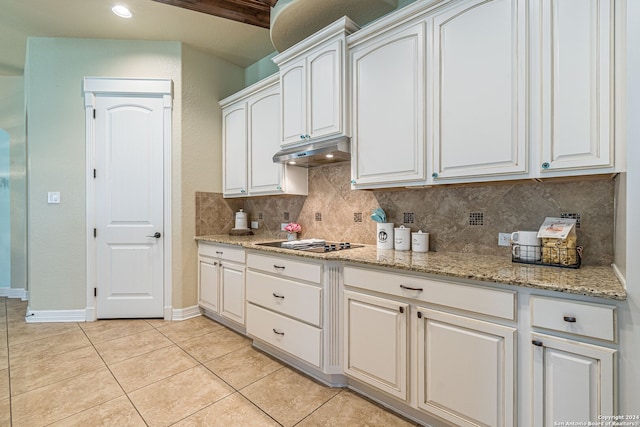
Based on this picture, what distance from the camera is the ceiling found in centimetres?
261

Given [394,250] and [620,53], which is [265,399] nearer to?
[394,250]

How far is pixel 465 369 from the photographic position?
139 cm

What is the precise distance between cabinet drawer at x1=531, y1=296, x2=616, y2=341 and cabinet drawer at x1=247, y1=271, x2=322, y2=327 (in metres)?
1.17

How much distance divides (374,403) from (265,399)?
26.1 inches

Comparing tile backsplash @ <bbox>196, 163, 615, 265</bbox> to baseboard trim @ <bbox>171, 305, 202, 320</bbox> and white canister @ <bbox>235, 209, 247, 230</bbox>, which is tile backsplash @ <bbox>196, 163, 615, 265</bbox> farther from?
baseboard trim @ <bbox>171, 305, 202, 320</bbox>

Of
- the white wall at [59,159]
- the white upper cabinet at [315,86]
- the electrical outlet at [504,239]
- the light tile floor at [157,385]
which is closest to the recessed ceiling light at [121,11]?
the white wall at [59,159]

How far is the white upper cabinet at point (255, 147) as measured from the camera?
284 cm

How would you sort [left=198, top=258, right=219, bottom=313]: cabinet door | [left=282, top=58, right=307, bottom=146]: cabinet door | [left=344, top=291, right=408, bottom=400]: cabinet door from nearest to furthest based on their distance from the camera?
[left=344, top=291, right=408, bottom=400]: cabinet door < [left=282, top=58, right=307, bottom=146]: cabinet door < [left=198, top=258, right=219, bottom=313]: cabinet door

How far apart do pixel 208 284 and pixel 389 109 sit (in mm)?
2431

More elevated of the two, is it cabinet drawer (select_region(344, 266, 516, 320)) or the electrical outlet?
the electrical outlet

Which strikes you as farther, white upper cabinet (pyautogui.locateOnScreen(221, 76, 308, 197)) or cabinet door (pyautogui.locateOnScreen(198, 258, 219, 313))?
cabinet door (pyautogui.locateOnScreen(198, 258, 219, 313))

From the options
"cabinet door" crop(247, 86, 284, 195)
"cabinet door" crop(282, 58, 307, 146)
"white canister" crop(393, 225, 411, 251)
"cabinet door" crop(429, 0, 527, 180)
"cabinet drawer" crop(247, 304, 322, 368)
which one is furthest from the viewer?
"cabinet door" crop(247, 86, 284, 195)

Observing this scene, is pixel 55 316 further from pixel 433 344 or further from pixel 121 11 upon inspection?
pixel 433 344

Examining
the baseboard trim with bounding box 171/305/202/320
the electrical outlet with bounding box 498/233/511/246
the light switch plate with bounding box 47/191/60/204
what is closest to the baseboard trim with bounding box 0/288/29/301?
the light switch plate with bounding box 47/191/60/204
